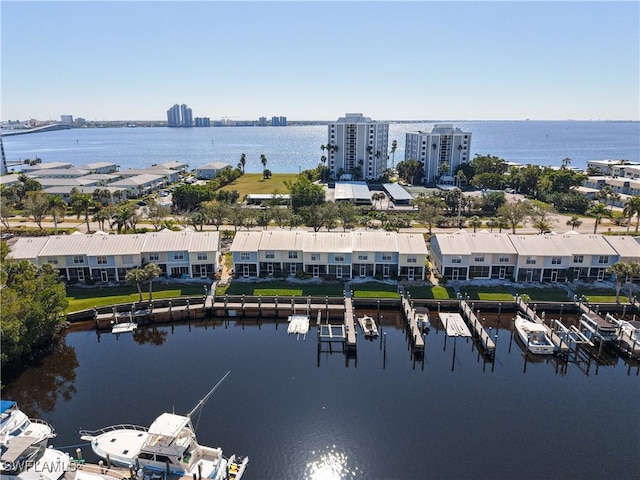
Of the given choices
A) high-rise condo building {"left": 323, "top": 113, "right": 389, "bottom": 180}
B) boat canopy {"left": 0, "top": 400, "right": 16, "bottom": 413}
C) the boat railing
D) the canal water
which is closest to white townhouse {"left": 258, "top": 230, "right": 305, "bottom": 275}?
the canal water

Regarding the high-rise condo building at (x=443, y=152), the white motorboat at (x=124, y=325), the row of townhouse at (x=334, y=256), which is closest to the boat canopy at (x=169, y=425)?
the white motorboat at (x=124, y=325)

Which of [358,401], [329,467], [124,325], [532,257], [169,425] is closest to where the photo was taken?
[169,425]

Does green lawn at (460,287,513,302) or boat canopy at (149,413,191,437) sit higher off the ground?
boat canopy at (149,413,191,437)

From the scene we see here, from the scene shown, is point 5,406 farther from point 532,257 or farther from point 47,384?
point 532,257

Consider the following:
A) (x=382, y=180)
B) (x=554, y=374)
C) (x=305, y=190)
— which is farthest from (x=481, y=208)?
(x=554, y=374)

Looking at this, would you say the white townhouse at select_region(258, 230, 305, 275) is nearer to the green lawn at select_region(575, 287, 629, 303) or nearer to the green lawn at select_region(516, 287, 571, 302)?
the green lawn at select_region(516, 287, 571, 302)

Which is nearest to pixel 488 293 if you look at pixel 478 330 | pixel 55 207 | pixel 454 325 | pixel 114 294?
pixel 478 330
